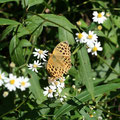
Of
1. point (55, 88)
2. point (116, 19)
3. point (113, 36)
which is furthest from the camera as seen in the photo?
point (113, 36)

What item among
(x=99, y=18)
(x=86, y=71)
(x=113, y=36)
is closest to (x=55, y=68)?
(x=86, y=71)

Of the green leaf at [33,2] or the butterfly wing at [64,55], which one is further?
the green leaf at [33,2]

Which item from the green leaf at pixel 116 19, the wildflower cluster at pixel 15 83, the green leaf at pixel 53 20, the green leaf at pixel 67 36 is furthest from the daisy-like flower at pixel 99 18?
the wildflower cluster at pixel 15 83

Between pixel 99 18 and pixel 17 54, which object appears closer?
pixel 17 54

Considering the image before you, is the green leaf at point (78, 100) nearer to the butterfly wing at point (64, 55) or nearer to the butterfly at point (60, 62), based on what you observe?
the butterfly at point (60, 62)

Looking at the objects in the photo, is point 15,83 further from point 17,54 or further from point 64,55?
point 64,55

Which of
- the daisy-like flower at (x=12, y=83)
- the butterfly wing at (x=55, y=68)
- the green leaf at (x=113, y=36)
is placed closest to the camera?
the daisy-like flower at (x=12, y=83)

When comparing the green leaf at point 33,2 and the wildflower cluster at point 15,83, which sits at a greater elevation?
the green leaf at point 33,2

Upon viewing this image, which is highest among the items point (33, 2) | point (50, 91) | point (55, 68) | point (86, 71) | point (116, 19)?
point (33, 2)
